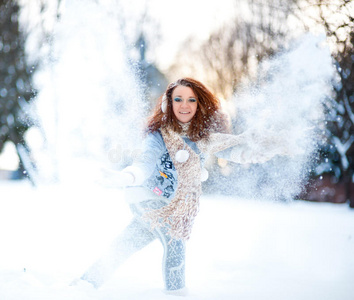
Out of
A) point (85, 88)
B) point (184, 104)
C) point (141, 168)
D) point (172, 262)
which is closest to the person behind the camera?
point (141, 168)

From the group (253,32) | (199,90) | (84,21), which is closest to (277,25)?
(253,32)

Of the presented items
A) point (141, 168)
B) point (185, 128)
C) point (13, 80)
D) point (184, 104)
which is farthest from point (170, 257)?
point (13, 80)

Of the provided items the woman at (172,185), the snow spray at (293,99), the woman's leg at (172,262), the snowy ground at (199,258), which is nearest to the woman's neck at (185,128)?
the woman at (172,185)

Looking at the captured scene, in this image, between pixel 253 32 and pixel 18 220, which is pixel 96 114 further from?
pixel 253 32

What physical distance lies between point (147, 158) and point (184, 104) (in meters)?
0.44

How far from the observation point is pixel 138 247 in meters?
2.10

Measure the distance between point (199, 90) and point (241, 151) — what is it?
1.57 ft

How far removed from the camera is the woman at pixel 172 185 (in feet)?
6.70

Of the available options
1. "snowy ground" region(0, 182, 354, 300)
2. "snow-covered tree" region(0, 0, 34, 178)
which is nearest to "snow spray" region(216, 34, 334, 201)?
"snowy ground" region(0, 182, 354, 300)

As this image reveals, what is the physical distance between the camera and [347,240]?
488 cm

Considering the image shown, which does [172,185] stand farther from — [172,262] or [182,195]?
[172,262]

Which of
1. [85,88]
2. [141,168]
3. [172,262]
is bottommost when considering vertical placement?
[172,262]

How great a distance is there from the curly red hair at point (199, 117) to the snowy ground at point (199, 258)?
78cm

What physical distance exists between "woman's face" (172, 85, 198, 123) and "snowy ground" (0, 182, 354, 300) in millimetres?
899
